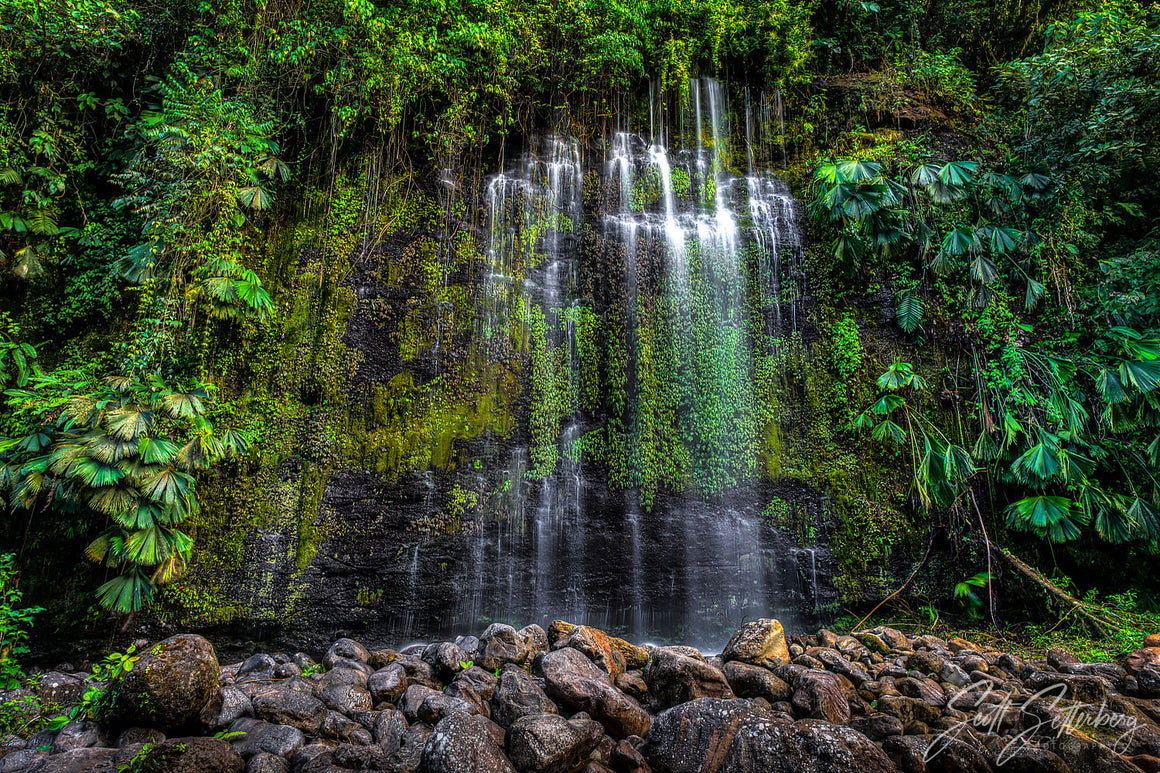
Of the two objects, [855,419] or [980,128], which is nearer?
[855,419]

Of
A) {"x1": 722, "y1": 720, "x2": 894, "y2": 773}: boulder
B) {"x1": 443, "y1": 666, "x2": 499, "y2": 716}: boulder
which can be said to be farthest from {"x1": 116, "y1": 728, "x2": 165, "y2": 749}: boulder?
{"x1": 722, "y1": 720, "x2": 894, "y2": 773}: boulder

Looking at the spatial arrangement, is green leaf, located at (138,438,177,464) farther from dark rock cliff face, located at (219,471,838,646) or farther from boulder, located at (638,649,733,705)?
boulder, located at (638,649,733,705)

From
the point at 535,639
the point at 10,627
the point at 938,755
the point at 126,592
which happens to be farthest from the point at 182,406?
the point at 938,755

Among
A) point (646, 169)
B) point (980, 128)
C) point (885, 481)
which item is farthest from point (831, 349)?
point (980, 128)

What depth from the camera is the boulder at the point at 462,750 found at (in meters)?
2.62

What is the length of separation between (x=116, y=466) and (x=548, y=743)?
460cm

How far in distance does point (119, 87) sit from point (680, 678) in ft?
32.5

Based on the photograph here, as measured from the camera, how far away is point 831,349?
23.4 feet

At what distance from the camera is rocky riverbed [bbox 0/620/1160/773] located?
2.71 metres

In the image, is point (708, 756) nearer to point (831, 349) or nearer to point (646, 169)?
point (831, 349)

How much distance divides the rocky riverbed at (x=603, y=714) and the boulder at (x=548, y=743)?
11mm

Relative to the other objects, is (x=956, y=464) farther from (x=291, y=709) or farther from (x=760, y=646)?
(x=291, y=709)

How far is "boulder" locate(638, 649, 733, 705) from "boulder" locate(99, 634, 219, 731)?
320 centimetres

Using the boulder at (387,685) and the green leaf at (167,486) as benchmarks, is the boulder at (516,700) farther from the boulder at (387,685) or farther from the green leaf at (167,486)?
the green leaf at (167,486)
